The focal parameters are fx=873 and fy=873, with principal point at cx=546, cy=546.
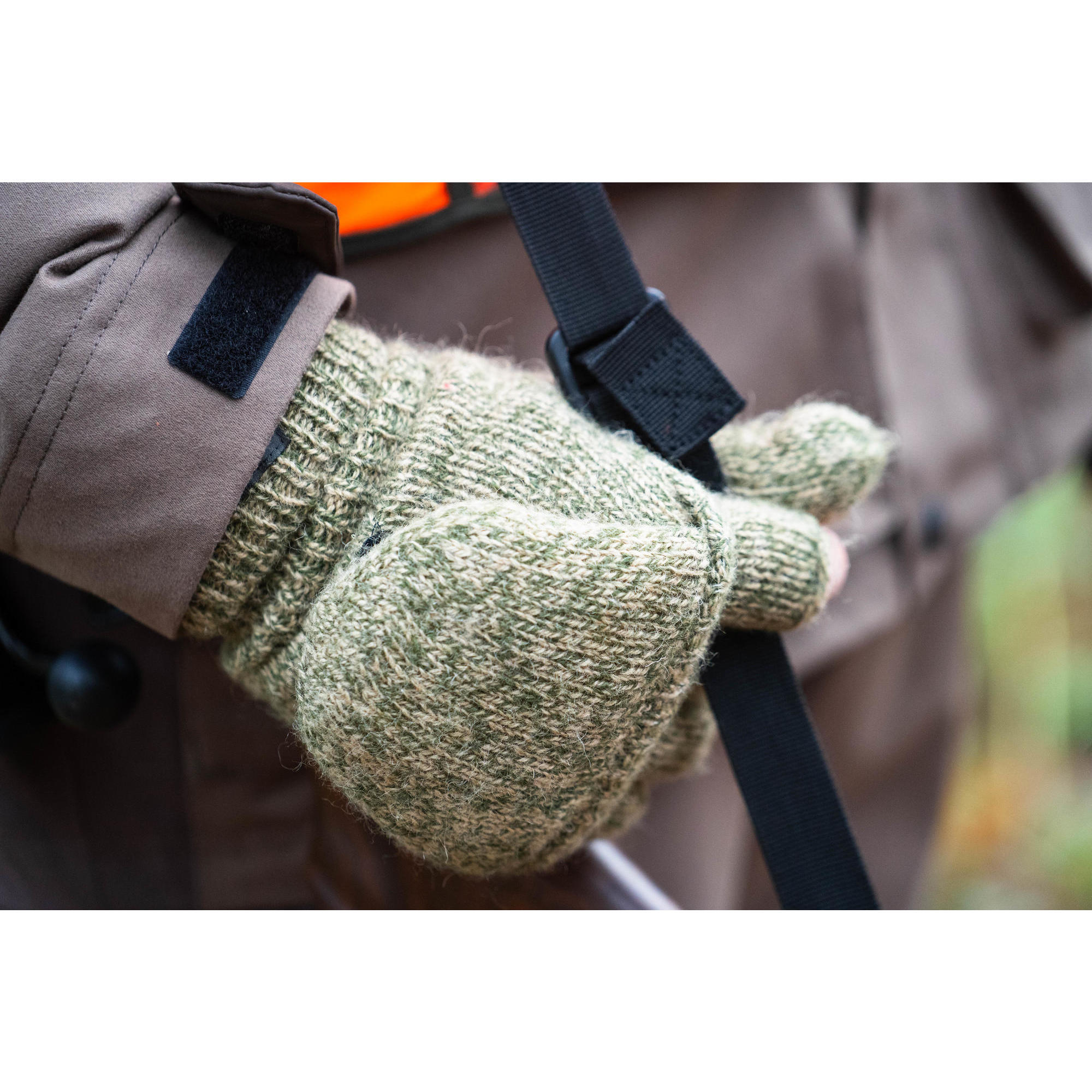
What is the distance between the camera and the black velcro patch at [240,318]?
52 centimetres

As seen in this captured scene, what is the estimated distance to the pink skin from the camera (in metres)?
0.61

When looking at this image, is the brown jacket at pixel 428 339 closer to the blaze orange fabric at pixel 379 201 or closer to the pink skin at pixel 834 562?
the blaze orange fabric at pixel 379 201

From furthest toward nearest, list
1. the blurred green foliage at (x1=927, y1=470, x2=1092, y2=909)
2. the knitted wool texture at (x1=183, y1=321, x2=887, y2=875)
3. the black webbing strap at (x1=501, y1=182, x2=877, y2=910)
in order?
the blurred green foliage at (x1=927, y1=470, x2=1092, y2=909)
the black webbing strap at (x1=501, y1=182, x2=877, y2=910)
the knitted wool texture at (x1=183, y1=321, x2=887, y2=875)

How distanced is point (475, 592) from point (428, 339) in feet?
1.08

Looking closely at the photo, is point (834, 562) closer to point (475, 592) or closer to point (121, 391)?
point (475, 592)

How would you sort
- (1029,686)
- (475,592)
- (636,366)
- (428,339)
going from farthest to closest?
1. (1029,686)
2. (428,339)
3. (636,366)
4. (475,592)

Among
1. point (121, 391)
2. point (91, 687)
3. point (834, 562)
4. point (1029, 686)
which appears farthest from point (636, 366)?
point (1029, 686)

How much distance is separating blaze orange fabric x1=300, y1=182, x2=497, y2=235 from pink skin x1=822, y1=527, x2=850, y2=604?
38cm

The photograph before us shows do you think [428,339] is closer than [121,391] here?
No

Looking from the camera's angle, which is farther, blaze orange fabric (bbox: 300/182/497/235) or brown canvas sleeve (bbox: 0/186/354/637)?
blaze orange fabric (bbox: 300/182/497/235)

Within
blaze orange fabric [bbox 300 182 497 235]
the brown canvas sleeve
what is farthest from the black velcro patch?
blaze orange fabric [bbox 300 182 497 235]

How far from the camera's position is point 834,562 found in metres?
0.63

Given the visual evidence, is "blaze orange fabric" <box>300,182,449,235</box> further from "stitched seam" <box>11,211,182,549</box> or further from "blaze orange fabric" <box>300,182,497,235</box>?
"stitched seam" <box>11,211,182,549</box>

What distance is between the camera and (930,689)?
1215 millimetres
